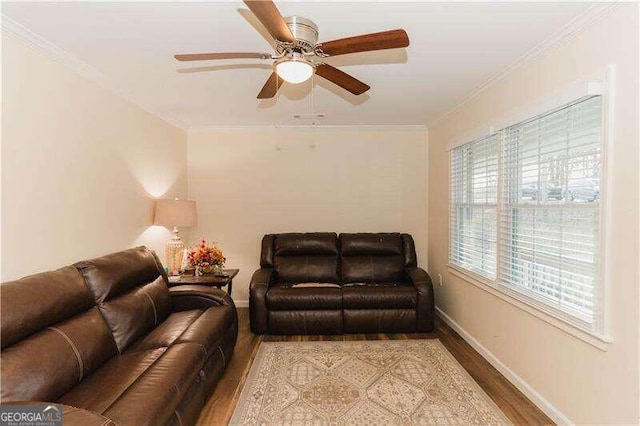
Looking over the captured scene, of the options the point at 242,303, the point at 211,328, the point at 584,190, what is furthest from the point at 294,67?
the point at 242,303

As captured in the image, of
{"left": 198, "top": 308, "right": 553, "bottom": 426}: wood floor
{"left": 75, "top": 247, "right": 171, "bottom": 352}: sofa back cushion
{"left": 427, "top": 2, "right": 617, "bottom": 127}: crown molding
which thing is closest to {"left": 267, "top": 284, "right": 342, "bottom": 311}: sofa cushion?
{"left": 198, "top": 308, "right": 553, "bottom": 426}: wood floor

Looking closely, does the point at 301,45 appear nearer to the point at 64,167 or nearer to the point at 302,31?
the point at 302,31

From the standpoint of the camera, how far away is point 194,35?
215 cm

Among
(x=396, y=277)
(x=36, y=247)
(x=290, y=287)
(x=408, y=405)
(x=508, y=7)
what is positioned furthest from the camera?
(x=396, y=277)

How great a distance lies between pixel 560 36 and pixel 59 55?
3.33 meters

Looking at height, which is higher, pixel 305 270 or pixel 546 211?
pixel 546 211

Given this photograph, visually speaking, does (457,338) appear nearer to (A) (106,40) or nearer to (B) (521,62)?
(B) (521,62)

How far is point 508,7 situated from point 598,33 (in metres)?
0.54

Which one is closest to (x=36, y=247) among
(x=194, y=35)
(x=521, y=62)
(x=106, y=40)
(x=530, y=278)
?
(x=106, y=40)

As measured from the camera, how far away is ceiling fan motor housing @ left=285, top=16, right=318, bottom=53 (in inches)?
66.9

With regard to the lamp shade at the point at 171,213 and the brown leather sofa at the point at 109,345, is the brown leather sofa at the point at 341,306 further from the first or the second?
the lamp shade at the point at 171,213

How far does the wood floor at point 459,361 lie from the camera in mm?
2263

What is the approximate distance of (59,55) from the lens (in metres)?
2.33

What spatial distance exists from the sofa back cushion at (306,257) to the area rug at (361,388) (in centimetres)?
94
